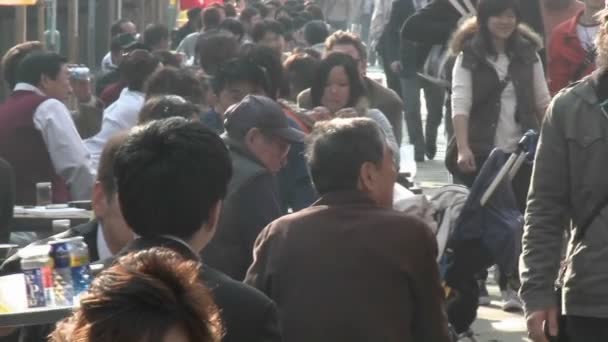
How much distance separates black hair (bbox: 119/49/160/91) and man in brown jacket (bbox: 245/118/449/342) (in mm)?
5818

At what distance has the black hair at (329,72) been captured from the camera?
10494 millimetres

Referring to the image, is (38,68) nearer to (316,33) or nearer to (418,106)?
(418,106)

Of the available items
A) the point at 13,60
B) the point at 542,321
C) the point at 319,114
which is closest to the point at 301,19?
the point at 13,60

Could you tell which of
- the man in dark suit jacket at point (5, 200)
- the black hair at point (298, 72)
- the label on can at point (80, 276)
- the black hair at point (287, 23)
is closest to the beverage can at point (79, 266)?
the label on can at point (80, 276)

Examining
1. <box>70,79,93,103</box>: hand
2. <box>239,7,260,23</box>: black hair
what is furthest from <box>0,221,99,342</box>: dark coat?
<box>239,7,260,23</box>: black hair

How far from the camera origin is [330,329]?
5.79 metres

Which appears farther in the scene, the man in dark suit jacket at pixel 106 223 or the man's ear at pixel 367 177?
the man's ear at pixel 367 177

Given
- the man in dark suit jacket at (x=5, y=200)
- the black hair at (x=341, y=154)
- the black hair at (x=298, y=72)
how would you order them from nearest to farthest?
the black hair at (x=341, y=154)
the man in dark suit jacket at (x=5, y=200)
the black hair at (x=298, y=72)

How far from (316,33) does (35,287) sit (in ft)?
55.6

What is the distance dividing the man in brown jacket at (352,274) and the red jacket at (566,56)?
566 centimetres

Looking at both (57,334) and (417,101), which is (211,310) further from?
(417,101)

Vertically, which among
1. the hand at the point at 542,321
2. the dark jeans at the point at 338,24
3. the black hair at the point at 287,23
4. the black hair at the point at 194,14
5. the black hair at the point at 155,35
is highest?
the hand at the point at 542,321

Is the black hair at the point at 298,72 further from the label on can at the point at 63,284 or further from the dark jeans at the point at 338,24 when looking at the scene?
the dark jeans at the point at 338,24

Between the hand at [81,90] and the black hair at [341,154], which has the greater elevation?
the black hair at [341,154]
